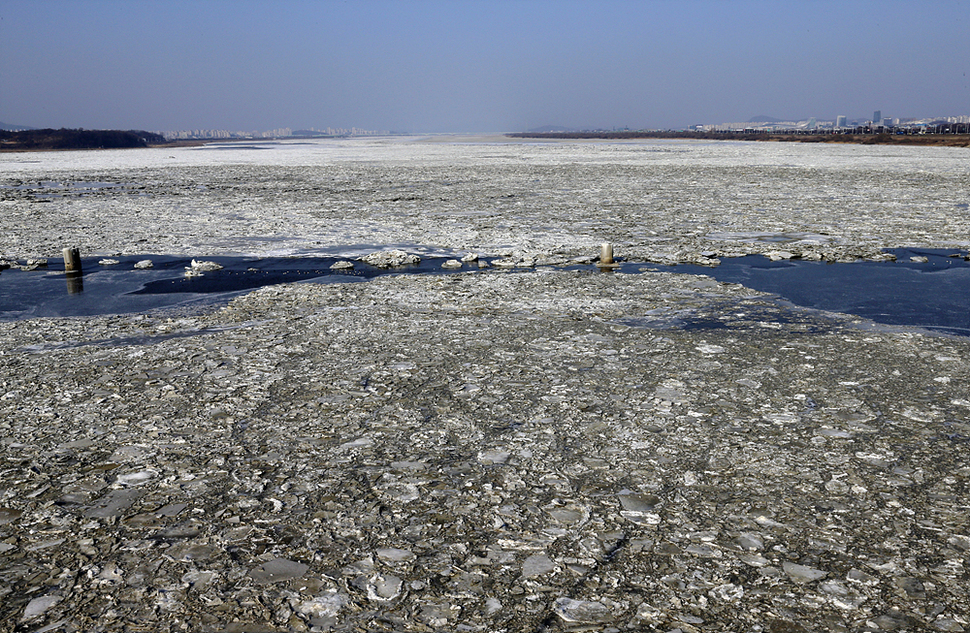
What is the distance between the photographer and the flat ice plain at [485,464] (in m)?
3.44

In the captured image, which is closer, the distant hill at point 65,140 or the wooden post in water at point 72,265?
the wooden post in water at point 72,265

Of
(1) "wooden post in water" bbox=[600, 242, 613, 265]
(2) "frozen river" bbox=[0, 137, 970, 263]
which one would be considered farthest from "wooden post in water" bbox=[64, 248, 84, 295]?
(1) "wooden post in water" bbox=[600, 242, 613, 265]

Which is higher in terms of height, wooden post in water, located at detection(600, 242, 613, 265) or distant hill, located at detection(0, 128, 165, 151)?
distant hill, located at detection(0, 128, 165, 151)

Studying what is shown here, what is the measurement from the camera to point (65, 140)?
98.8m

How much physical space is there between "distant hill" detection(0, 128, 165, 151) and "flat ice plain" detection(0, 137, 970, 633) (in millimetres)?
95321

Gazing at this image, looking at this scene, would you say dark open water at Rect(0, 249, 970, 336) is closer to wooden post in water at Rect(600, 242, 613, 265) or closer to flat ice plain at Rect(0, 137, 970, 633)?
wooden post in water at Rect(600, 242, 613, 265)

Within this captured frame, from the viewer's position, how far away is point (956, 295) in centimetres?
934

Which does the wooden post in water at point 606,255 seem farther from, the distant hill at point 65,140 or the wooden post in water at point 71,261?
the distant hill at point 65,140

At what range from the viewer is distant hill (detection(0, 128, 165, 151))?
91.8 m

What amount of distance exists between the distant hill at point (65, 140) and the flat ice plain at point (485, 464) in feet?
313

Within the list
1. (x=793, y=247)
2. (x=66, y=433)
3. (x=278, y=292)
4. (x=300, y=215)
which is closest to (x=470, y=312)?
(x=278, y=292)

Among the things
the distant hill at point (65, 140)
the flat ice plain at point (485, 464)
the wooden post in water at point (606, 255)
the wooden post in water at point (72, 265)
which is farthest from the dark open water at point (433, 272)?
the distant hill at point (65, 140)

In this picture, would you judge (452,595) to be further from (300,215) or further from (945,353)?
(300,215)

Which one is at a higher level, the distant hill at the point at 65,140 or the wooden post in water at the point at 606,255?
the distant hill at the point at 65,140
